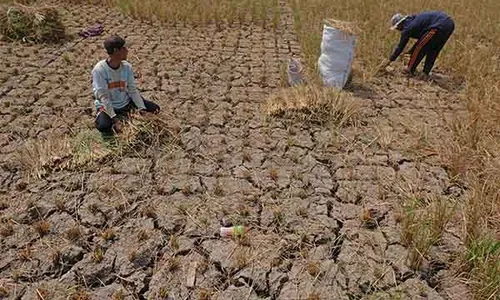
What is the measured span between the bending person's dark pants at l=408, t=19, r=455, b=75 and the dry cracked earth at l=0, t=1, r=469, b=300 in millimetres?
424

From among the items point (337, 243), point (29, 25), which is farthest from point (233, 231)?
point (29, 25)

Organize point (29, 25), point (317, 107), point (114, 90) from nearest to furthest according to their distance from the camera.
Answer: point (114, 90), point (317, 107), point (29, 25)

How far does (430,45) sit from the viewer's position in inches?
203

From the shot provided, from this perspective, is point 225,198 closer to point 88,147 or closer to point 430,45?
point 88,147

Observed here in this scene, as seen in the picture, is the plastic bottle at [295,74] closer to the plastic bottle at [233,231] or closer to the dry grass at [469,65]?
the dry grass at [469,65]

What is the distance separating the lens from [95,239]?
102 inches

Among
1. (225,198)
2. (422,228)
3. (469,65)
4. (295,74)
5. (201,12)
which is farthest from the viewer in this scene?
(201,12)

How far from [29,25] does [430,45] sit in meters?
6.05

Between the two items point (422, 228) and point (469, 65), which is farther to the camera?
point (469, 65)

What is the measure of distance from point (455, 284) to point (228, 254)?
1.39m

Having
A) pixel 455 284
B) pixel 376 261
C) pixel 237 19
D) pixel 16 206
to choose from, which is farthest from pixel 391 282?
pixel 237 19

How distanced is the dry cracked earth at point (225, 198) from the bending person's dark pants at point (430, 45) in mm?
424

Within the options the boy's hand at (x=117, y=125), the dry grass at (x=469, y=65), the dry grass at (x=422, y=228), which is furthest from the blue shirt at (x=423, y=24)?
the boy's hand at (x=117, y=125)

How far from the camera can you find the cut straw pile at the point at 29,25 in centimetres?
614
